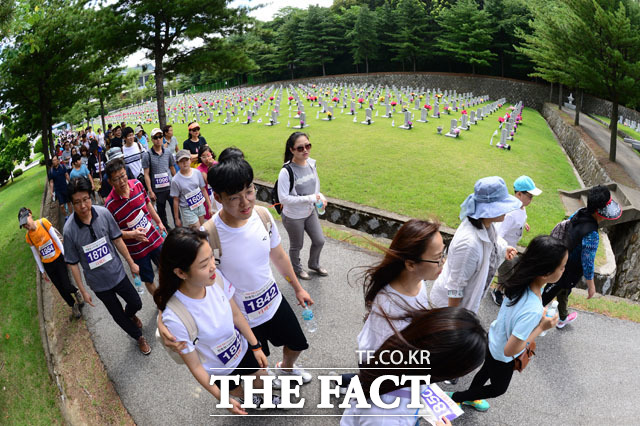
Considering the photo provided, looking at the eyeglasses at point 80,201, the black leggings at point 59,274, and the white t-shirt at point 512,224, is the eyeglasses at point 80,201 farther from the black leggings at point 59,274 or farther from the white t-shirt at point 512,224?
the white t-shirt at point 512,224

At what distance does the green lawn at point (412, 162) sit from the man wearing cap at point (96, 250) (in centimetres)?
550

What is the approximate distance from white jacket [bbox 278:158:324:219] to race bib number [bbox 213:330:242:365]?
1961mm

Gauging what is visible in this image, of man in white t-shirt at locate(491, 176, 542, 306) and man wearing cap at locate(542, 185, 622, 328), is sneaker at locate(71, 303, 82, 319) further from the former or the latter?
man wearing cap at locate(542, 185, 622, 328)

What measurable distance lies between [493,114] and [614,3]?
379 inches

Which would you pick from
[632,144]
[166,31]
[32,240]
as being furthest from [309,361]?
[632,144]

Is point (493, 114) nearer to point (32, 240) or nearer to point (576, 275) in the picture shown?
point (576, 275)

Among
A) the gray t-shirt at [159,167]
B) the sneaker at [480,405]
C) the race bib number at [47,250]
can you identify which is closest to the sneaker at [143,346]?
the race bib number at [47,250]

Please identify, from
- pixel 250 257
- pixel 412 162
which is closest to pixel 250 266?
pixel 250 257

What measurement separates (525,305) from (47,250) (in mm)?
5238

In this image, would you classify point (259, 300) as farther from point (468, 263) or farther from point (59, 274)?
point (59, 274)

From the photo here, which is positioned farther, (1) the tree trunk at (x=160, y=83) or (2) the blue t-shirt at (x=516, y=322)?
(1) the tree trunk at (x=160, y=83)

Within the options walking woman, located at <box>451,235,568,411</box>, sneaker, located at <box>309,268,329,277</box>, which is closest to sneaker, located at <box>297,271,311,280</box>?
sneaker, located at <box>309,268,329,277</box>

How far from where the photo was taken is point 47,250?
178 inches

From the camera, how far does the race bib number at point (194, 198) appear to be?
526 cm
